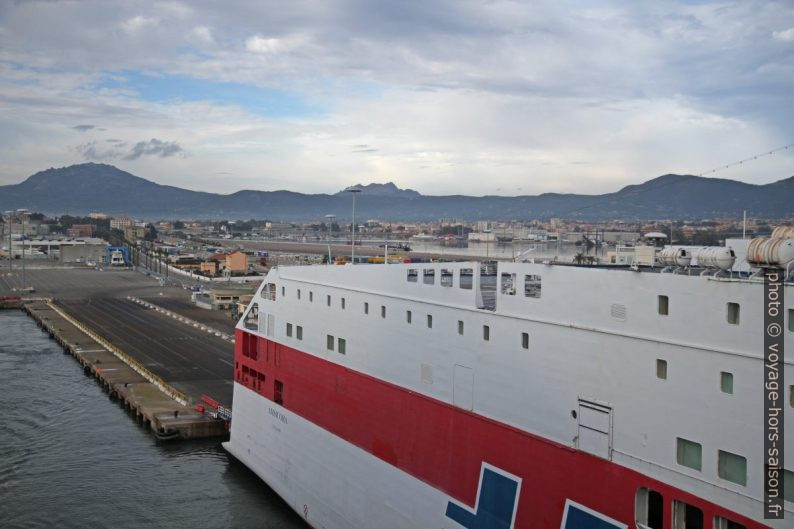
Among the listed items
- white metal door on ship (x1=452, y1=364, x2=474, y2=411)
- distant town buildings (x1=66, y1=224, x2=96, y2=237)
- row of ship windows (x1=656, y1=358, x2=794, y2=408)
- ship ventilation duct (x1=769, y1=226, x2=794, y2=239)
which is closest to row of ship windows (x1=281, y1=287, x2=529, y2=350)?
white metal door on ship (x1=452, y1=364, x2=474, y2=411)

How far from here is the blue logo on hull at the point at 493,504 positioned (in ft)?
31.1

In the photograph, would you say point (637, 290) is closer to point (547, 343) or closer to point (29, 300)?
point (547, 343)

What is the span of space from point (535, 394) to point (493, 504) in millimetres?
1732

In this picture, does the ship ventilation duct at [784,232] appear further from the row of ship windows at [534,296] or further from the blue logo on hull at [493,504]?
the blue logo on hull at [493,504]

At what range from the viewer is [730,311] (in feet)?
23.8

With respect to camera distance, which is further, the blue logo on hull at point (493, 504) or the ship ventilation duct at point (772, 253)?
the blue logo on hull at point (493, 504)

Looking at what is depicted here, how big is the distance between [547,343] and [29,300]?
179 feet

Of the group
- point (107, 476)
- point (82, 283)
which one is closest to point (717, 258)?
point (107, 476)

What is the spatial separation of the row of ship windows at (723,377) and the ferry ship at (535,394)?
1 cm

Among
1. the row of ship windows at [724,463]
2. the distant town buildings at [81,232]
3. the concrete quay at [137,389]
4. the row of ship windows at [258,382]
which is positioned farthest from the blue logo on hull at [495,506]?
the distant town buildings at [81,232]

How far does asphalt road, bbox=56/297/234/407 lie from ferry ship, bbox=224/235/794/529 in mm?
12036

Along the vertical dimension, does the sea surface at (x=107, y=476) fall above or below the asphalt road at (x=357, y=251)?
below

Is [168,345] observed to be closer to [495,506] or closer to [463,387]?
[463,387]

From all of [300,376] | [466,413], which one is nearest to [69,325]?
[300,376]
